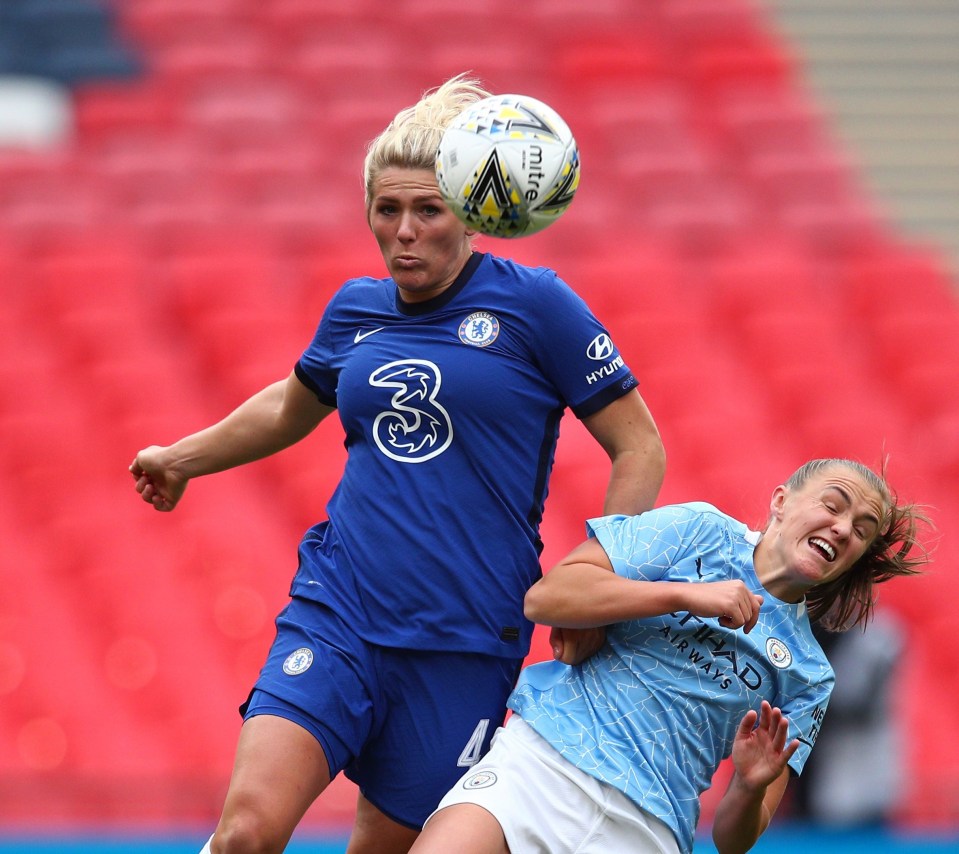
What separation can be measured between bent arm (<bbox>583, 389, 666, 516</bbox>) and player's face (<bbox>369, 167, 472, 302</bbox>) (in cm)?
49

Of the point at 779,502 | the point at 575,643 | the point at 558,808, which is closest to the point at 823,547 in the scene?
the point at 779,502

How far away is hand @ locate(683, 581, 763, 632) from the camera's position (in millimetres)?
3154

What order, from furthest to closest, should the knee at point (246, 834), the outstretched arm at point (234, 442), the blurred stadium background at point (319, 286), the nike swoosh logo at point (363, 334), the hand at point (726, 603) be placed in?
the blurred stadium background at point (319, 286), the outstretched arm at point (234, 442), the nike swoosh logo at point (363, 334), the knee at point (246, 834), the hand at point (726, 603)

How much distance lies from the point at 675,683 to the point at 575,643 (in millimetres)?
226

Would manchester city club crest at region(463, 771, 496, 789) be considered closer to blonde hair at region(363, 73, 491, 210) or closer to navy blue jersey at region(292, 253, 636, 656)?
navy blue jersey at region(292, 253, 636, 656)

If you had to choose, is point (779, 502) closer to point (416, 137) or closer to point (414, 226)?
point (414, 226)

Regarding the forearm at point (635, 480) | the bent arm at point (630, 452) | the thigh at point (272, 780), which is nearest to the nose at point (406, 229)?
the bent arm at point (630, 452)

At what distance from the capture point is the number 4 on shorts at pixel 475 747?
358 cm

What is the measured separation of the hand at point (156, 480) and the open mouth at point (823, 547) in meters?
1.58

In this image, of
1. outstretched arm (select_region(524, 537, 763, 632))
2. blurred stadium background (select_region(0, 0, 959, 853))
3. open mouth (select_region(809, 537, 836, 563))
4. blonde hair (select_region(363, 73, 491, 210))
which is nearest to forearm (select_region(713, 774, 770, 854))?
outstretched arm (select_region(524, 537, 763, 632))

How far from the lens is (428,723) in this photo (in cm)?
356

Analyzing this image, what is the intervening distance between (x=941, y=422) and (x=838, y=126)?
3.43 meters

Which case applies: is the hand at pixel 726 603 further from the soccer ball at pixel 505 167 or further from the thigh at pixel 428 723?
the soccer ball at pixel 505 167

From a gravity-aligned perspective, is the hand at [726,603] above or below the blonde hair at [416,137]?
below
